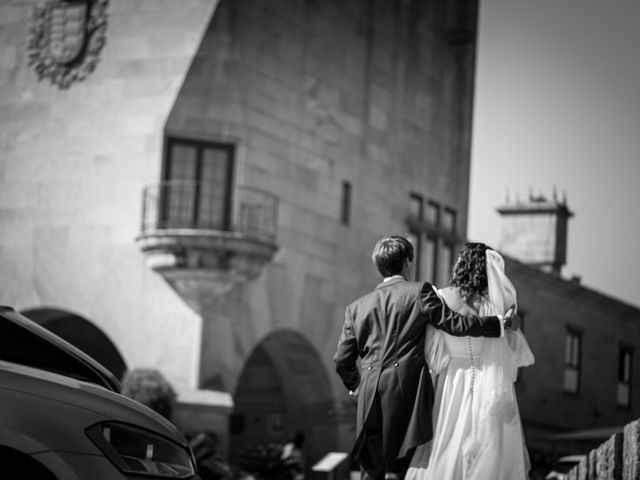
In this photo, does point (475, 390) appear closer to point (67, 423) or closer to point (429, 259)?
point (67, 423)

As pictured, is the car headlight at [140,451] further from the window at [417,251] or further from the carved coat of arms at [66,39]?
the window at [417,251]

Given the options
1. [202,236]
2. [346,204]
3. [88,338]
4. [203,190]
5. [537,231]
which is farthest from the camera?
[537,231]

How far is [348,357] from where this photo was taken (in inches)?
328

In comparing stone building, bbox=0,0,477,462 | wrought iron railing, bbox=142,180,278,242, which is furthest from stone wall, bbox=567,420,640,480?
wrought iron railing, bbox=142,180,278,242

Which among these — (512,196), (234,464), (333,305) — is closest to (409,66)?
(333,305)

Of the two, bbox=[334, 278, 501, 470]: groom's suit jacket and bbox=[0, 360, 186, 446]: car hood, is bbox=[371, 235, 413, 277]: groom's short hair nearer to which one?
bbox=[334, 278, 501, 470]: groom's suit jacket

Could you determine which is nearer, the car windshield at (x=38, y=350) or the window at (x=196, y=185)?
the car windshield at (x=38, y=350)

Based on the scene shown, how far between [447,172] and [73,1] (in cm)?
1034

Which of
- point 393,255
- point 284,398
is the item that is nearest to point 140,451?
point 393,255

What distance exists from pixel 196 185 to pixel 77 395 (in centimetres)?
1905

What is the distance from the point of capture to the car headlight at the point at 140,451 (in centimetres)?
604

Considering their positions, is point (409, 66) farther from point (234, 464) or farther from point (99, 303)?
point (234, 464)

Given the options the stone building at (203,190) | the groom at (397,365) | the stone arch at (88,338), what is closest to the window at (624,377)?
the stone building at (203,190)

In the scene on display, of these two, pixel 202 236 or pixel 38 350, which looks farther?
pixel 202 236
